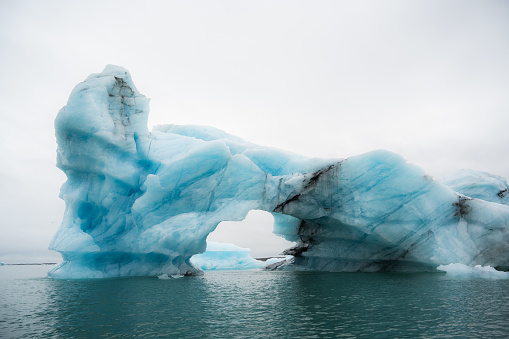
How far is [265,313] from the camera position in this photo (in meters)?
8.34

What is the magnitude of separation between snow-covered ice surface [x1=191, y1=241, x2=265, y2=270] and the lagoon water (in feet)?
72.7

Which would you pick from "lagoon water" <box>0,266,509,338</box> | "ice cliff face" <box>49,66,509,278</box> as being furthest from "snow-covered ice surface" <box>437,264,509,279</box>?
"lagoon water" <box>0,266,509,338</box>

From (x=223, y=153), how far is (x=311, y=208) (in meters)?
5.13

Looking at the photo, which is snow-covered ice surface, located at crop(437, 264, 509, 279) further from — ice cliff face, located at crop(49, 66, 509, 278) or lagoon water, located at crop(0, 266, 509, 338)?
lagoon water, located at crop(0, 266, 509, 338)

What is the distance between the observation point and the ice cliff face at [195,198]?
17.0m

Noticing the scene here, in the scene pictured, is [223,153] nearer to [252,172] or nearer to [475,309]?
[252,172]

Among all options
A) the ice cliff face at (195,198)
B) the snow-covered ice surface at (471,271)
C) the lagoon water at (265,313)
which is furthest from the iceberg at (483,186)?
the lagoon water at (265,313)

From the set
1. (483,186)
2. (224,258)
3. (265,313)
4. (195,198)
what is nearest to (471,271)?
(483,186)

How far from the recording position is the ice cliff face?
16953 millimetres

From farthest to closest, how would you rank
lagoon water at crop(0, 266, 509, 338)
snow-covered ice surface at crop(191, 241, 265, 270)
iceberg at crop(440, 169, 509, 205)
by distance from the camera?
1. snow-covered ice surface at crop(191, 241, 265, 270)
2. iceberg at crop(440, 169, 509, 205)
3. lagoon water at crop(0, 266, 509, 338)

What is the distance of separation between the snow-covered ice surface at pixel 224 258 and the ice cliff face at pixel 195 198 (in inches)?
602

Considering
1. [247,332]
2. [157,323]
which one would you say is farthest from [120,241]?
[247,332]

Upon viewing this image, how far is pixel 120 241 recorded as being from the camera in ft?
58.3

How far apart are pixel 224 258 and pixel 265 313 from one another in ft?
88.9
